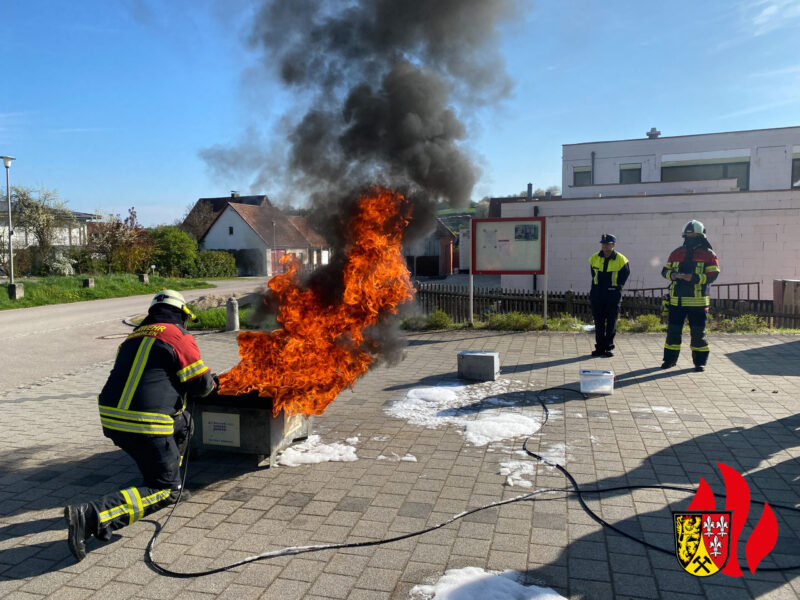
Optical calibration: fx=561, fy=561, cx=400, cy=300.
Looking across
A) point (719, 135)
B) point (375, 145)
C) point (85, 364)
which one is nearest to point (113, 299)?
point (85, 364)

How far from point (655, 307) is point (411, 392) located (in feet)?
25.9

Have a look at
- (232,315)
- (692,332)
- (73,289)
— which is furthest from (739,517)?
(73,289)

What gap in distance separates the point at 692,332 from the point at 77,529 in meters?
8.08

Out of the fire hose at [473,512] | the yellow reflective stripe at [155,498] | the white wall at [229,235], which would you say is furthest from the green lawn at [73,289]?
the fire hose at [473,512]

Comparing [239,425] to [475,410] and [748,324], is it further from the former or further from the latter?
[748,324]

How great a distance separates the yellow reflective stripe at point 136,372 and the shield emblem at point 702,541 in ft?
12.4

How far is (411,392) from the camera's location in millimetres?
7562

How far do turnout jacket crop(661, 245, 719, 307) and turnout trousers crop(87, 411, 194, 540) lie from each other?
722 cm

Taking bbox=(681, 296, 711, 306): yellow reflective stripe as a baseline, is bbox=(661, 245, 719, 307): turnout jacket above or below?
above

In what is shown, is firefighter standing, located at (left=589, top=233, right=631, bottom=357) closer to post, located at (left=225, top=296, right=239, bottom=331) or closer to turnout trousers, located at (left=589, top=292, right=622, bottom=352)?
turnout trousers, located at (left=589, top=292, right=622, bottom=352)

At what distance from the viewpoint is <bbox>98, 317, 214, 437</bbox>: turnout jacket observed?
4016 millimetres

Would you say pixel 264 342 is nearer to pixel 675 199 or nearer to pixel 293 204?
pixel 293 204

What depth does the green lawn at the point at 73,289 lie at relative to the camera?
21.5m

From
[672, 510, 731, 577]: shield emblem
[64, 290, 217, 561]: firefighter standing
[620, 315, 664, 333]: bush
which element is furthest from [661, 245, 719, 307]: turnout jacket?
[64, 290, 217, 561]: firefighter standing
